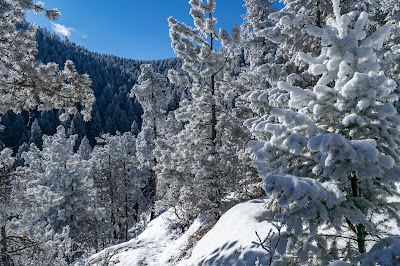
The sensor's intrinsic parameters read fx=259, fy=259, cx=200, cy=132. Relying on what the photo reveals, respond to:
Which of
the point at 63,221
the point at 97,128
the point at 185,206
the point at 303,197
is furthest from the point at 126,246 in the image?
the point at 97,128

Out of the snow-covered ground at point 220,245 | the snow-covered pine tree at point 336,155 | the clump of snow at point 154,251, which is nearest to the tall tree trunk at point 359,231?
the snow-covered pine tree at point 336,155

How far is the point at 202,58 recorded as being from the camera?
A: 1075 cm

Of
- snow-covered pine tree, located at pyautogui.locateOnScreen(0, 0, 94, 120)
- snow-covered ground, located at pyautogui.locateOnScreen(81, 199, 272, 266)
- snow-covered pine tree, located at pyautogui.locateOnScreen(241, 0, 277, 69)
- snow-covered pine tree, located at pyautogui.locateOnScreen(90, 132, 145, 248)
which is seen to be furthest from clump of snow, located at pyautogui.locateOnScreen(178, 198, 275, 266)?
snow-covered pine tree, located at pyautogui.locateOnScreen(90, 132, 145, 248)

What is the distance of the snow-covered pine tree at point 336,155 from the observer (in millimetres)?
2754

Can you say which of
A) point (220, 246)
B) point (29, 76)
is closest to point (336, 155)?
point (220, 246)

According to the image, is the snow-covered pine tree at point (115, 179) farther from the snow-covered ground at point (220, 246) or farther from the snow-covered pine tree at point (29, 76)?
the snow-covered pine tree at point (29, 76)

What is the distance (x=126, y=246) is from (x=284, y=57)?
37.2 feet

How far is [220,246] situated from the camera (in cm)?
697

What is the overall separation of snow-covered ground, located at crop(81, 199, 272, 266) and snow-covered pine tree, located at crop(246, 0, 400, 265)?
1768 millimetres

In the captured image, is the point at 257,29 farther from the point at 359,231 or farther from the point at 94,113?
the point at 94,113

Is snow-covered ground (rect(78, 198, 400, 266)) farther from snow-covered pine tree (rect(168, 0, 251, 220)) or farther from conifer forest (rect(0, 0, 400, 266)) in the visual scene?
snow-covered pine tree (rect(168, 0, 251, 220))

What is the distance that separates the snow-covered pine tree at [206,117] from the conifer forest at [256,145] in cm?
7

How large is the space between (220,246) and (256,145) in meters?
4.26

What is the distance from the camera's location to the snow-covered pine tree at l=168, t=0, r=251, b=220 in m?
11.2
